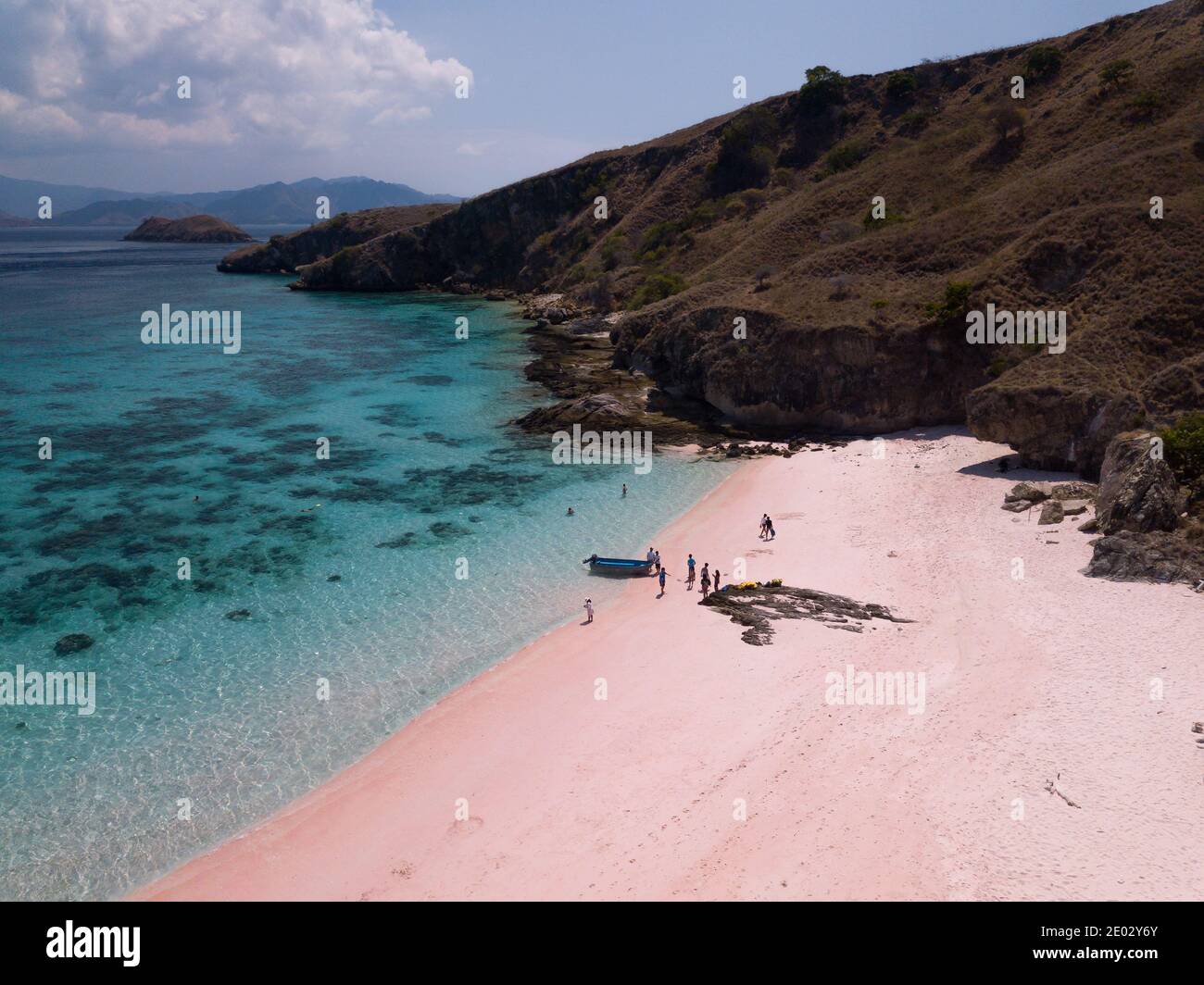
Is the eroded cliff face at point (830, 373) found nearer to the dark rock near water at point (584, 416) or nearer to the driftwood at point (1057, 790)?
the dark rock near water at point (584, 416)

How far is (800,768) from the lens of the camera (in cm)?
1612

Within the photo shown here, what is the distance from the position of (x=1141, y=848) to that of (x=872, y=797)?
14.2ft

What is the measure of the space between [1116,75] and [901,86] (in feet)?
97.8

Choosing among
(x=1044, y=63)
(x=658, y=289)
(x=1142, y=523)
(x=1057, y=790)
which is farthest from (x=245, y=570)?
(x=1044, y=63)

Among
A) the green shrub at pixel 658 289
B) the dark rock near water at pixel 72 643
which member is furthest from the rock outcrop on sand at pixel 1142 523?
the green shrub at pixel 658 289

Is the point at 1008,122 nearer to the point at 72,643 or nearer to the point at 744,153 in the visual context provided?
the point at 744,153

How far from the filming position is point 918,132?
7719 cm

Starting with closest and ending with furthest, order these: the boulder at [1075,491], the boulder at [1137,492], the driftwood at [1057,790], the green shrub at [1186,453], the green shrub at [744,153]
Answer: the driftwood at [1057,790]
the boulder at [1137,492]
the green shrub at [1186,453]
the boulder at [1075,491]
the green shrub at [744,153]

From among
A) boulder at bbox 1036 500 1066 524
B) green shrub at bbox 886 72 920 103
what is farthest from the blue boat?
green shrub at bbox 886 72 920 103

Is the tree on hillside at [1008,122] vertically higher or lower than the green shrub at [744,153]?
lower

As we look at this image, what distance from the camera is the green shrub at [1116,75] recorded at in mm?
57250

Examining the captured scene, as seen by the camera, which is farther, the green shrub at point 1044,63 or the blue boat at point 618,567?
the green shrub at point 1044,63

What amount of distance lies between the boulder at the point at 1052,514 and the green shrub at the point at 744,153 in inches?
2708
